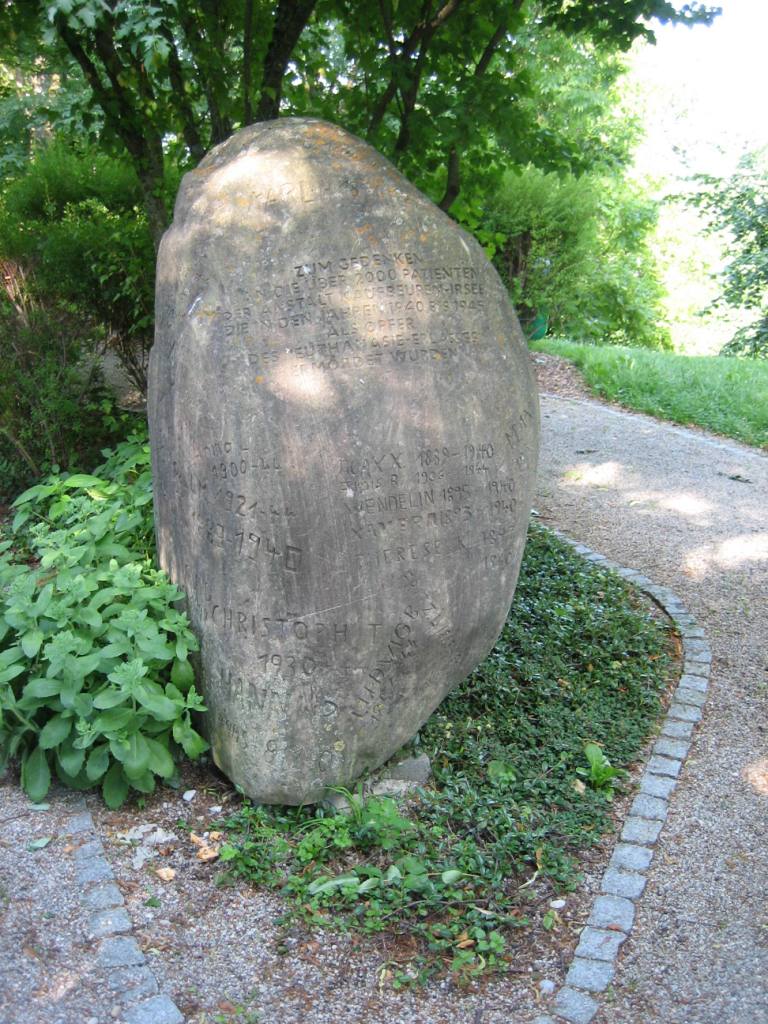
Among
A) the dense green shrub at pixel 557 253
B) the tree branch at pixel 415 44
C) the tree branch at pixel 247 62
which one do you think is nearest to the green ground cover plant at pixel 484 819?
the tree branch at pixel 415 44

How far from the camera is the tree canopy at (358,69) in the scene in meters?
4.95

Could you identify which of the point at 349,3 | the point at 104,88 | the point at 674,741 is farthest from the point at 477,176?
the point at 674,741

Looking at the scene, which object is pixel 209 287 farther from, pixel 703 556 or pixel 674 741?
pixel 703 556

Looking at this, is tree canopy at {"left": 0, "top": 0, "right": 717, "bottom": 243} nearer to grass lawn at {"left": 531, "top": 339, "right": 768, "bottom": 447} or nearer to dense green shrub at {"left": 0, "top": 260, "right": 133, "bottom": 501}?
dense green shrub at {"left": 0, "top": 260, "right": 133, "bottom": 501}

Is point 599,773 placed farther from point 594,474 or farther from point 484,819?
point 594,474

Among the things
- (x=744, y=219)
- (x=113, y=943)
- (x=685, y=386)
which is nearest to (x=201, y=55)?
(x=113, y=943)

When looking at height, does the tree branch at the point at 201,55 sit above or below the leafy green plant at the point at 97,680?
above

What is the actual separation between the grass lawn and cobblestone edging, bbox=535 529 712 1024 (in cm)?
417

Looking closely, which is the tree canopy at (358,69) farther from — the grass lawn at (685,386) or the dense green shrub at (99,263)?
the grass lawn at (685,386)

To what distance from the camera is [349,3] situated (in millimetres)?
5539

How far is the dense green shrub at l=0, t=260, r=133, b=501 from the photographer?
5.98 meters

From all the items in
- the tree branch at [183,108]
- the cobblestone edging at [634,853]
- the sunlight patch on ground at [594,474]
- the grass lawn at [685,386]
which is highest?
the tree branch at [183,108]

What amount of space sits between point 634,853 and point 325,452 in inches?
67.3

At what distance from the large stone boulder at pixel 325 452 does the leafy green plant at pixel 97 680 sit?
15cm
